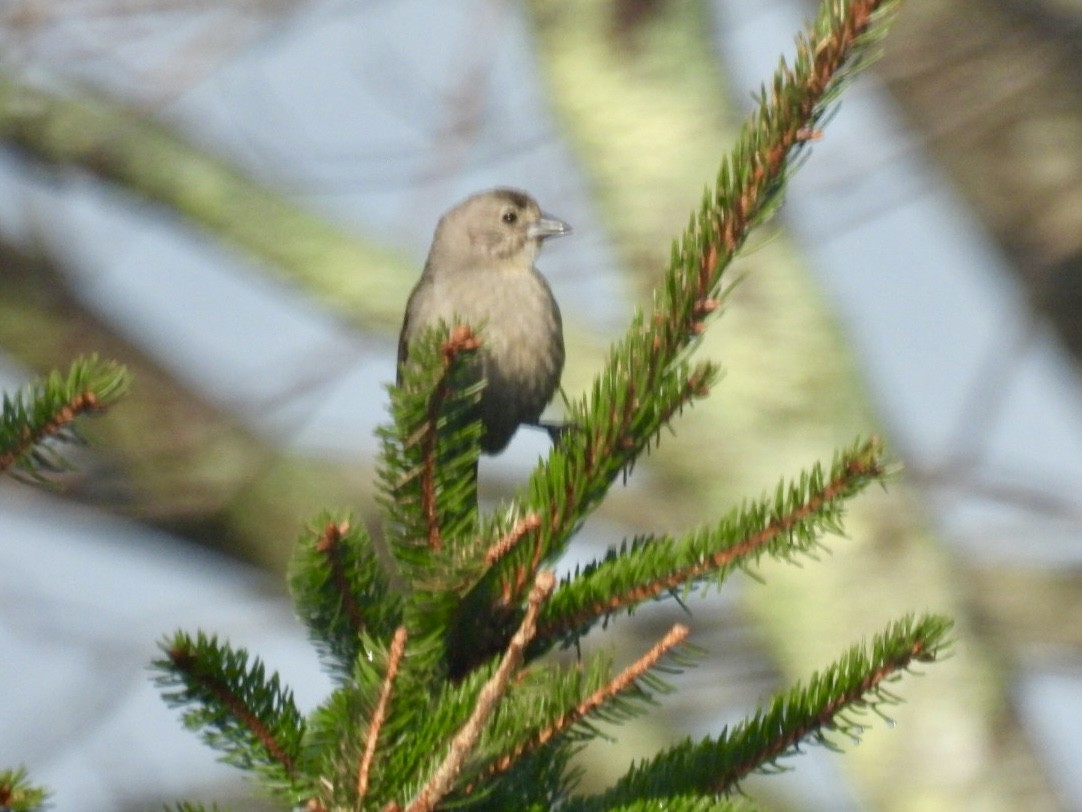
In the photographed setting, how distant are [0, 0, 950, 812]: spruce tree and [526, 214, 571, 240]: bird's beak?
132 inches

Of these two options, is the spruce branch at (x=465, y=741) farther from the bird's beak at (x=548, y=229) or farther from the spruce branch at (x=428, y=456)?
the bird's beak at (x=548, y=229)

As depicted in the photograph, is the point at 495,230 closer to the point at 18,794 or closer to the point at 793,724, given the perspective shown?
the point at 793,724

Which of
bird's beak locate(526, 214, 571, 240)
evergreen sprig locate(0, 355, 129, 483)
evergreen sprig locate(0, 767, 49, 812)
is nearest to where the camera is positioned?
evergreen sprig locate(0, 767, 49, 812)

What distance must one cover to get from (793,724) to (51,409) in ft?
3.44

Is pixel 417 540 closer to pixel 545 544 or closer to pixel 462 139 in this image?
pixel 545 544

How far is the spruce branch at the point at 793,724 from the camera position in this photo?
215cm

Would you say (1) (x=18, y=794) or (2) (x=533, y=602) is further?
(2) (x=533, y=602)

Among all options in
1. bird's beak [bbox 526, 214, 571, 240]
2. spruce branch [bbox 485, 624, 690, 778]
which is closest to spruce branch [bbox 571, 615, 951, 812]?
spruce branch [bbox 485, 624, 690, 778]

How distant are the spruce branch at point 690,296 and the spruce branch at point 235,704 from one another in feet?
1.18

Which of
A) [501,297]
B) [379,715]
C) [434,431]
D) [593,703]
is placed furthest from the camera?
[501,297]

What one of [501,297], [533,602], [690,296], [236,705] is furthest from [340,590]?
[501,297]

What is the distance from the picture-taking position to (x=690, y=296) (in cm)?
222

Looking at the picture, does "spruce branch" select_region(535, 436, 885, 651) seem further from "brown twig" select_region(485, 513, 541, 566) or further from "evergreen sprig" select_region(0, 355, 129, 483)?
"evergreen sprig" select_region(0, 355, 129, 483)

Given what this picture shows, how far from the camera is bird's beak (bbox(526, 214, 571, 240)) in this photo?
18.9 ft
